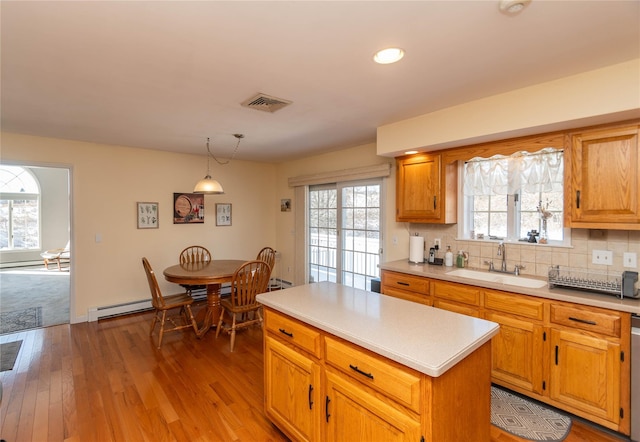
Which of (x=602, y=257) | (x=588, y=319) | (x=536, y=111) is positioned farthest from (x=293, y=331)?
(x=602, y=257)

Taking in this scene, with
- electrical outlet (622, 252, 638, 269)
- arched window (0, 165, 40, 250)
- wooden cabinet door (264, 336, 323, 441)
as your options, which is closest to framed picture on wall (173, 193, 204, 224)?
wooden cabinet door (264, 336, 323, 441)

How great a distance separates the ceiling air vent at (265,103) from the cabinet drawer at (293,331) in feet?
5.35

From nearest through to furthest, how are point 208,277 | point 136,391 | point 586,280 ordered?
point 586,280, point 136,391, point 208,277

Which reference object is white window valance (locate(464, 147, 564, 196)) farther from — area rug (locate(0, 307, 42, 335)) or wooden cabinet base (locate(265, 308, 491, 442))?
area rug (locate(0, 307, 42, 335))

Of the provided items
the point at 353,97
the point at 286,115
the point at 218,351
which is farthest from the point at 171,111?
the point at 218,351

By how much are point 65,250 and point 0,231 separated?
1.72 meters

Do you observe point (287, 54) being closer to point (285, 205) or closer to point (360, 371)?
point (360, 371)

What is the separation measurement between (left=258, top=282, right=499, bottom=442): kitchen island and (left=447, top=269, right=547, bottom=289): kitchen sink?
4.02 feet

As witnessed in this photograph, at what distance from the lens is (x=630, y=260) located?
86.6 inches

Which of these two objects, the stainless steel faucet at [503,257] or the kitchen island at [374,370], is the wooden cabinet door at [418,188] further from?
the kitchen island at [374,370]

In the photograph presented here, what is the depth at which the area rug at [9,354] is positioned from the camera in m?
2.89

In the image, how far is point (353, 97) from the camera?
2.46 meters

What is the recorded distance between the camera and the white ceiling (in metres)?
1.41

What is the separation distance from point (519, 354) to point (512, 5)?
90.2 inches
